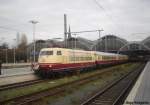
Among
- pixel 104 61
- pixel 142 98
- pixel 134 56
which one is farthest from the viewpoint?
pixel 134 56

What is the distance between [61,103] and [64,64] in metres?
15.2

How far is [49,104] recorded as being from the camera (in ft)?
46.5

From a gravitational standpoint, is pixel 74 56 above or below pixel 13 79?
above

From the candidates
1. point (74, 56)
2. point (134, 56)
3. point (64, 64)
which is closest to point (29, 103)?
point (64, 64)

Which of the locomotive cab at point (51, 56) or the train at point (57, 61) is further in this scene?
the locomotive cab at point (51, 56)

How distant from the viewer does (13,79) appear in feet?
88.2

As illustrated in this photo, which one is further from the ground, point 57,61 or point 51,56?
point 51,56

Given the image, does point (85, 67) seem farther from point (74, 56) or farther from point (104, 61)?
point (104, 61)

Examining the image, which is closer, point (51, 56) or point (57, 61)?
point (51, 56)

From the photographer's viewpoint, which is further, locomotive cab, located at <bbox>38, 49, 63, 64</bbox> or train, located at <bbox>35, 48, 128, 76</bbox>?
locomotive cab, located at <bbox>38, 49, 63, 64</bbox>

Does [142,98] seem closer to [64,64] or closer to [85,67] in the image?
[64,64]

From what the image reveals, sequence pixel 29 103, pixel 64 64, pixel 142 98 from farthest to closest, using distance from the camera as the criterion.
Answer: pixel 64 64 < pixel 142 98 < pixel 29 103

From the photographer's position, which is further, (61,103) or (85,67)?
(85,67)

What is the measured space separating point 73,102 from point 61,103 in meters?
0.64
